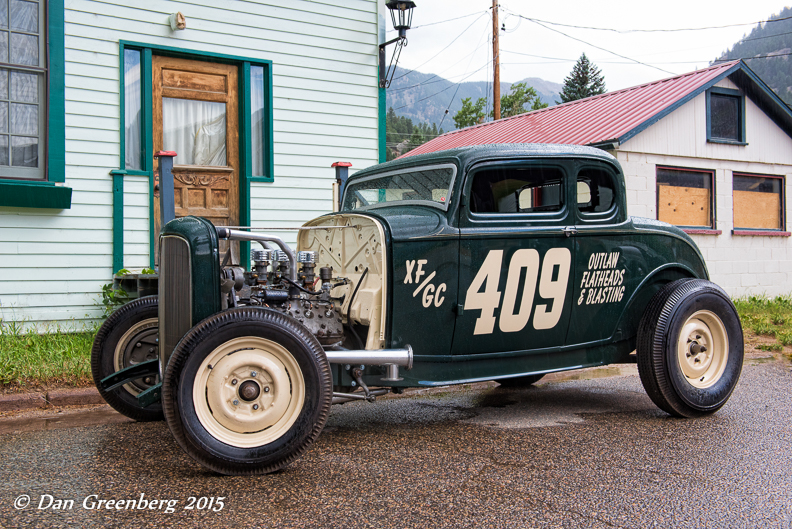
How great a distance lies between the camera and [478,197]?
4.41 meters

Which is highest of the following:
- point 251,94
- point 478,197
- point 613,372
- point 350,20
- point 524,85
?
point 524,85

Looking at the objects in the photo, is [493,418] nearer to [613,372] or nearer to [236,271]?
[236,271]

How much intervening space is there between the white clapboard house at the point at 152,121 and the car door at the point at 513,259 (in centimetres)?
447

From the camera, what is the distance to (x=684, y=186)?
12305 millimetres

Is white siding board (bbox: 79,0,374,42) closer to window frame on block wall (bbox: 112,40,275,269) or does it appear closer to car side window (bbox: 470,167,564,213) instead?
window frame on block wall (bbox: 112,40,275,269)

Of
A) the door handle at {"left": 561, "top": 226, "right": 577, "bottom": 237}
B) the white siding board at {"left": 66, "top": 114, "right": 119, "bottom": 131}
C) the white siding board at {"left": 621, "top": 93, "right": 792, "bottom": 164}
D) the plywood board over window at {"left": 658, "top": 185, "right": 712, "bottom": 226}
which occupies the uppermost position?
the white siding board at {"left": 621, "top": 93, "right": 792, "bottom": 164}

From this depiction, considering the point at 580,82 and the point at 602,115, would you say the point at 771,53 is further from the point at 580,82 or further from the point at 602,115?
the point at 602,115

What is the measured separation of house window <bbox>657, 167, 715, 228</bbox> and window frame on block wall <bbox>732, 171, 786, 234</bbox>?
716 millimetres

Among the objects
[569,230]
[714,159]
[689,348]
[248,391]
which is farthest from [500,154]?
[714,159]

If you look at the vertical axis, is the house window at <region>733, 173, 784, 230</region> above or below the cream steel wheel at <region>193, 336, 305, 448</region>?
above

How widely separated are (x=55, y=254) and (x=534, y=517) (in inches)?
244

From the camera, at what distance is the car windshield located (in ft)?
14.4

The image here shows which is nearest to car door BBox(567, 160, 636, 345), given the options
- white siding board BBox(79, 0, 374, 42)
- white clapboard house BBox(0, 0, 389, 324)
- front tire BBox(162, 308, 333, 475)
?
front tire BBox(162, 308, 333, 475)

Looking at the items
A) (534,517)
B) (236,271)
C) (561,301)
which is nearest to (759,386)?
(561,301)
